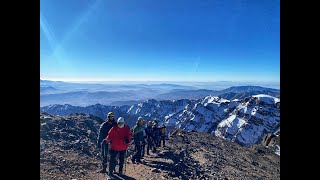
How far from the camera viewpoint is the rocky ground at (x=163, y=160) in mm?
11562

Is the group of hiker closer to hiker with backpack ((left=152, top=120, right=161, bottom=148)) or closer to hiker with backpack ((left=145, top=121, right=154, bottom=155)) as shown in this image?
hiker with backpack ((left=145, top=121, right=154, bottom=155))

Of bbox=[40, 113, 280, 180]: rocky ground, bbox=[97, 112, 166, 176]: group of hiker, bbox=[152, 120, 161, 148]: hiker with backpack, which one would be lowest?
bbox=[40, 113, 280, 180]: rocky ground

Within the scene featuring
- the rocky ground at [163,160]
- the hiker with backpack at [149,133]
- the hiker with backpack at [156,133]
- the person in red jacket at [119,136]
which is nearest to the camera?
the person in red jacket at [119,136]

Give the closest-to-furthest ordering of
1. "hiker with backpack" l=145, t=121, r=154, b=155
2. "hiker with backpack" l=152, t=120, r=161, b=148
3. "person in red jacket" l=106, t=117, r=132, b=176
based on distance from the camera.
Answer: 1. "person in red jacket" l=106, t=117, r=132, b=176
2. "hiker with backpack" l=145, t=121, r=154, b=155
3. "hiker with backpack" l=152, t=120, r=161, b=148

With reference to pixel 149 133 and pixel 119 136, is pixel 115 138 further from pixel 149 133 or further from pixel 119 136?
pixel 149 133

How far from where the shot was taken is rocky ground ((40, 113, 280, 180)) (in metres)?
11.6

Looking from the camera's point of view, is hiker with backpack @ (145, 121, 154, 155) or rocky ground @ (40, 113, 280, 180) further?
hiker with backpack @ (145, 121, 154, 155)

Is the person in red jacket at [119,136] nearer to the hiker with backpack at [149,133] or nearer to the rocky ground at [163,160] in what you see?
the rocky ground at [163,160]

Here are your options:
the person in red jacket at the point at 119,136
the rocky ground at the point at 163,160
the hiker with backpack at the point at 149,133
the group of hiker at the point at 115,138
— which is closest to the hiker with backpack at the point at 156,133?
the hiker with backpack at the point at 149,133

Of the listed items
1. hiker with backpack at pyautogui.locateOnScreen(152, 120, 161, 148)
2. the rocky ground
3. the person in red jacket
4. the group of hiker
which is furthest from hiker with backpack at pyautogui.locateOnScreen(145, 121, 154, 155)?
the person in red jacket

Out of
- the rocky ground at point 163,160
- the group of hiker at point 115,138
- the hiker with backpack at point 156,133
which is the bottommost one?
the rocky ground at point 163,160
